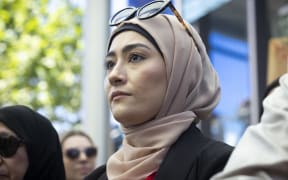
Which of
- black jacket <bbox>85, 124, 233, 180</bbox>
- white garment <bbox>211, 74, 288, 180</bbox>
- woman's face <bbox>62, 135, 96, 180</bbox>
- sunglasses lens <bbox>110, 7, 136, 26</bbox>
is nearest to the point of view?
white garment <bbox>211, 74, 288, 180</bbox>

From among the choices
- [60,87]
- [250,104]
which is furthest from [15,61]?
[250,104]

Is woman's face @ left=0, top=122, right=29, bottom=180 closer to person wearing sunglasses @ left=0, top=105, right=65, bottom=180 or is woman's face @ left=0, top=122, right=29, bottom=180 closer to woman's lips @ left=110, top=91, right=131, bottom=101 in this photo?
person wearing sunglasses @ left=0, top=105, right=65, bottom=180

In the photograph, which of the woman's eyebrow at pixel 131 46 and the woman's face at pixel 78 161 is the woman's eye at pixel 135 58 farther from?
the woman's face at pixel 78 161

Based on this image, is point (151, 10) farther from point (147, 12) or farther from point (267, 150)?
point (267, 150)

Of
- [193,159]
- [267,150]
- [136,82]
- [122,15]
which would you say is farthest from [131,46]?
[267,150]

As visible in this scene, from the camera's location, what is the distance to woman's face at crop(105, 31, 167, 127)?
229 cm

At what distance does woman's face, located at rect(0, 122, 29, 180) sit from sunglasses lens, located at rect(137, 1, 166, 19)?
0.89 metres

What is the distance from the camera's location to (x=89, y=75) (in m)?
6.64

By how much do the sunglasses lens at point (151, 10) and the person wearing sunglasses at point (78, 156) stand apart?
229 centimetres

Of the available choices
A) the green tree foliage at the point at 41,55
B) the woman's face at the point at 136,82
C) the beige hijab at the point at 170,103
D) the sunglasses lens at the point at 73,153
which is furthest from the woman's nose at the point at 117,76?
the green tree foliage at the point at 41,55

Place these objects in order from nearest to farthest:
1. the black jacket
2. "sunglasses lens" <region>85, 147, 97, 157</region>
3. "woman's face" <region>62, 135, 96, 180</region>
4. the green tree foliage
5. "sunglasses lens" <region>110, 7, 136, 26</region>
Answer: the black jacket
"sunglasses lens" <region>110, 7, 136, 26</region>
"woman's face" <region>62, 135, 96, 180</region>
"sunglasses lens" <region>85, 147, 97, 157</region>
the green tree foliage

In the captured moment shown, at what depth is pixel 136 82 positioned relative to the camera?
2301 millimetres

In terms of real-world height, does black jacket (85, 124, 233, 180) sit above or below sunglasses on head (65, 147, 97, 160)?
above

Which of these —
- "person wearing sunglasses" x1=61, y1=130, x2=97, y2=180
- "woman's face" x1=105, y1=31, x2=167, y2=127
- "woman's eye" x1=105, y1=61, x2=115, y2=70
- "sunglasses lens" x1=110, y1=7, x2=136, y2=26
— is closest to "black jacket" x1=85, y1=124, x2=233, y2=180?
"woman's face" x1=105, y1=31, x2=167, y2=127
